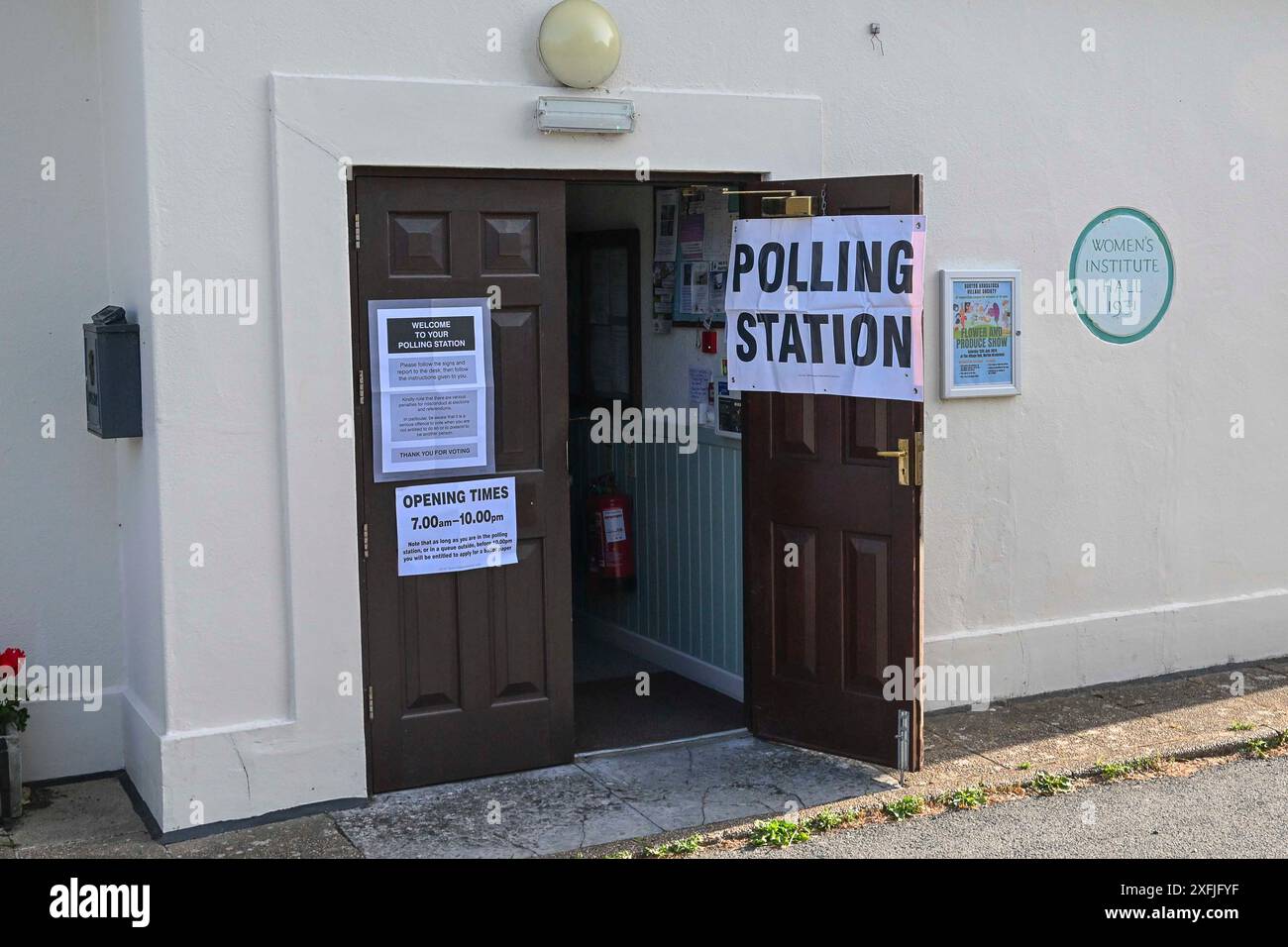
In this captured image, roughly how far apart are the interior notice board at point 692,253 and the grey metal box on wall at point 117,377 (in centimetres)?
272

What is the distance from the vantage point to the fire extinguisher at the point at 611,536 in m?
7.82

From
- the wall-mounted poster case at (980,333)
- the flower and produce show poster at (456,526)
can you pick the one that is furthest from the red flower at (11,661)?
the wall-mounted poster case at (980,333)

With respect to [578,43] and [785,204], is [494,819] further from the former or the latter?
[578,43]

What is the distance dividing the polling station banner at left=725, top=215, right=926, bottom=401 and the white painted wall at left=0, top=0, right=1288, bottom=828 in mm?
477

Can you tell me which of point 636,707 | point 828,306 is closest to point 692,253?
point 828,306

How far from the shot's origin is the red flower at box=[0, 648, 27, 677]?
5629mm

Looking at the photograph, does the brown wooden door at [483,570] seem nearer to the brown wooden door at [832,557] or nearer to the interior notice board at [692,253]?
the brown wooden door at [832,557]

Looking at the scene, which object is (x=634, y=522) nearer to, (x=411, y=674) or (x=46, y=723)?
(x=411, y=674)

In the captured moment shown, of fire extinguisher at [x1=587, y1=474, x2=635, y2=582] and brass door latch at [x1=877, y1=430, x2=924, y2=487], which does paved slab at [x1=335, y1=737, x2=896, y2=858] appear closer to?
brass door latch at [x1=877, y1=430, x2=924, y2=487]

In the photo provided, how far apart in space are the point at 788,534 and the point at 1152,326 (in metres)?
2.51

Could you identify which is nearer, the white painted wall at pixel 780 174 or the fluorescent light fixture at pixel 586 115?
the white painted wall at pixel 780 174

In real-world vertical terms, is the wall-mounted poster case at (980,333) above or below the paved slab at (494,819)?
above

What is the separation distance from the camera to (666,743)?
6.37m
